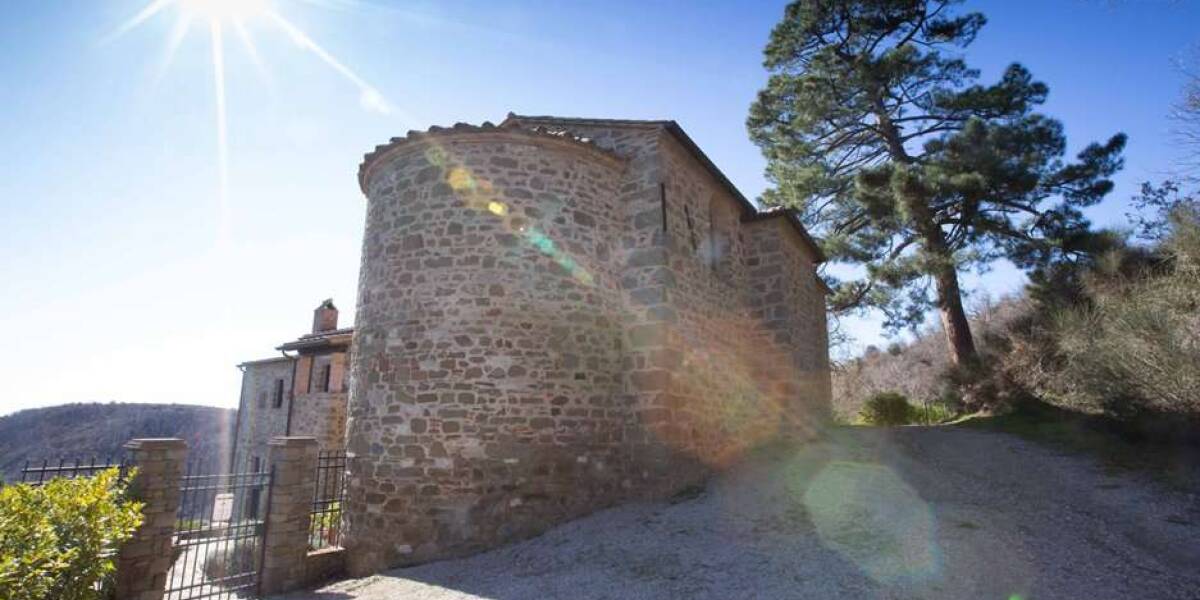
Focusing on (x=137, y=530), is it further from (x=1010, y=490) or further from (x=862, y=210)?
(x=862, y=210)

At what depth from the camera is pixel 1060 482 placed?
8750mm

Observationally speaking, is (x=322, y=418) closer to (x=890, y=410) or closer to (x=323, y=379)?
(x=323, y=379)

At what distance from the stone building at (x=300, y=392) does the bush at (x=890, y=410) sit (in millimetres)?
16692

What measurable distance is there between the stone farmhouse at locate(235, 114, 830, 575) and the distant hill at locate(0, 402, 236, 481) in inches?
1174

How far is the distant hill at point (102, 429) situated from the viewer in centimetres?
3228

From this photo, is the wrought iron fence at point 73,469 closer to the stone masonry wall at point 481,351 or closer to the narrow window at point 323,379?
the stone masonry wall at point 481,351

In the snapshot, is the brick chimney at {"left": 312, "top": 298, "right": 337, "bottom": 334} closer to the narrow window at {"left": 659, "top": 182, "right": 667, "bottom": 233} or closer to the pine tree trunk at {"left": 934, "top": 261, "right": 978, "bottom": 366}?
the narrow window at {"left": 659, "top": 182, "right": 667, "bottom": 233}

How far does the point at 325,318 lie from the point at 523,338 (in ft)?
57.5

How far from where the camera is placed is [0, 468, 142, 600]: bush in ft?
14.0

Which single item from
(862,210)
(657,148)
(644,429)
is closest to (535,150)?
(657,148)

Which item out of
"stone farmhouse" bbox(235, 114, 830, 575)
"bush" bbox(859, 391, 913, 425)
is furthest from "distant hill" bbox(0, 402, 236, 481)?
"bush" bbox(859, 391, 913, 425)

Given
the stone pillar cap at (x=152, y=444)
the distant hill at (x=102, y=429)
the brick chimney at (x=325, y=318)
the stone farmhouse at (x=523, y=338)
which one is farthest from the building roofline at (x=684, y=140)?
the distant hill at (x=102, y=429)

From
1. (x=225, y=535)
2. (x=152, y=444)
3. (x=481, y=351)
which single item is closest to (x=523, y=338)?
(x=481, y=351)

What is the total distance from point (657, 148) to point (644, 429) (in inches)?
189
